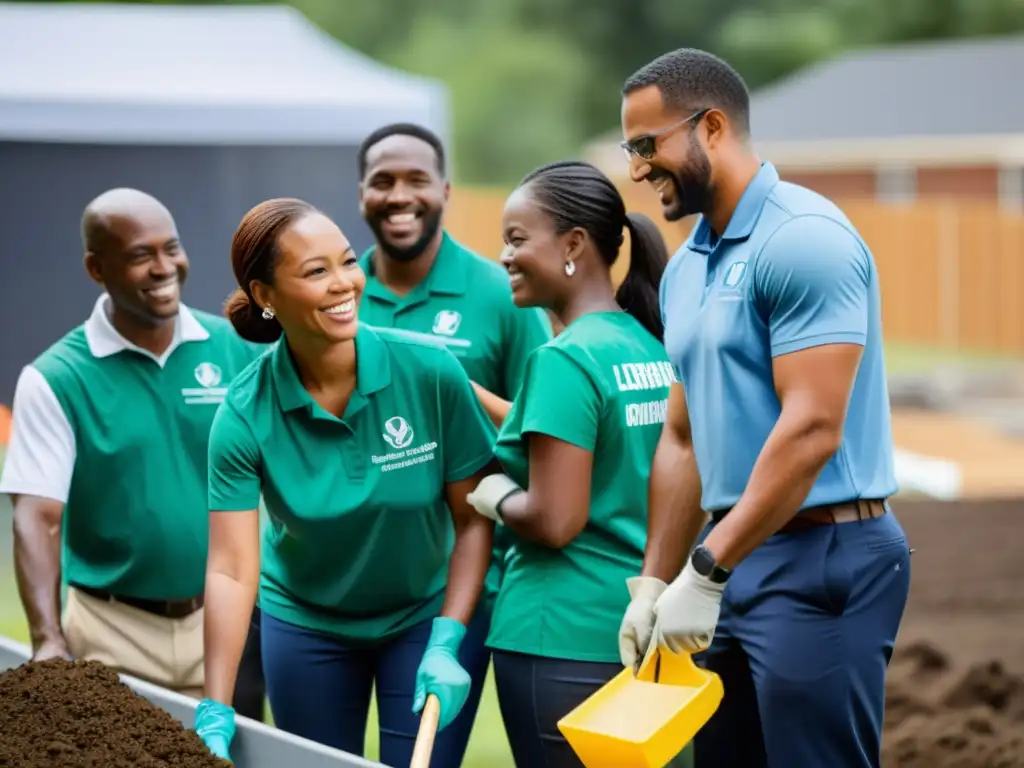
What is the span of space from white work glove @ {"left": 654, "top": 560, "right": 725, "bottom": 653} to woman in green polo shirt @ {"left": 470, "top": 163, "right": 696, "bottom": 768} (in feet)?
1.08

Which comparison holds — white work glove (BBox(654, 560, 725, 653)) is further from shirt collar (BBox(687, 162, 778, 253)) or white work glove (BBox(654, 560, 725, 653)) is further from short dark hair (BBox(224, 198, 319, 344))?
short dark hair (BBox(224, 198, 319, 344))

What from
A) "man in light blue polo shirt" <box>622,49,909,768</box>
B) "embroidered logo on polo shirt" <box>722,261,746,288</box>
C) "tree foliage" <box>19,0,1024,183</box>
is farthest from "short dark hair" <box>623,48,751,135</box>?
"tree foliage" <box>19,0,1024,183</box>

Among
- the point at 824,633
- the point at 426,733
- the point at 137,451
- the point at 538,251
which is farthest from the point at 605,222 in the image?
the point at 137,451

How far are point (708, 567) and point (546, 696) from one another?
24.2 inches

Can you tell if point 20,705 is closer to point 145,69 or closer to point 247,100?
point 247,100

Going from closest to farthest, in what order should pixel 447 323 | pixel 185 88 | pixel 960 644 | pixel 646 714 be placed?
pixel 646 714 < pixel 447 323 < pixel 960 644 < pixel 185 88

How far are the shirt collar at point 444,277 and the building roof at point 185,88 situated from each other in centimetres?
431

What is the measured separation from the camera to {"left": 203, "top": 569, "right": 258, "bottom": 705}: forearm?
143 inches

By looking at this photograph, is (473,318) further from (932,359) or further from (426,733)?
(932,359)

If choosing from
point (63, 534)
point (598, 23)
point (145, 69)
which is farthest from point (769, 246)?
point (598, 23)

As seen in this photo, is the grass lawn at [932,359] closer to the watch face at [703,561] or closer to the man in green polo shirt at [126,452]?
the man in green polo shirt at [126,452]

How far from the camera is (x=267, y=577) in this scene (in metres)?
4.06

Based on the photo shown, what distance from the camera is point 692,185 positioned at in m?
3.46

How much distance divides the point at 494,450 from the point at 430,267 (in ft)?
4.03
